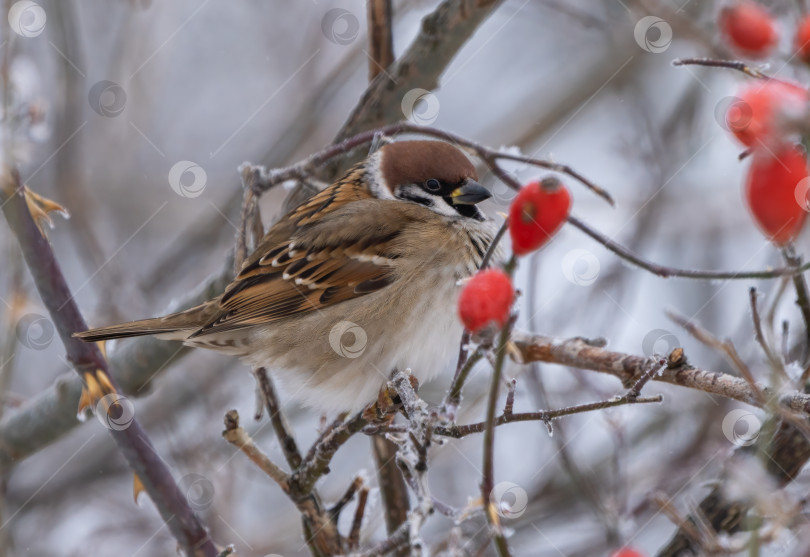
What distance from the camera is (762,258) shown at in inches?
149

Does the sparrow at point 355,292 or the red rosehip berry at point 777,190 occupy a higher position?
the sparrow at point 355,292

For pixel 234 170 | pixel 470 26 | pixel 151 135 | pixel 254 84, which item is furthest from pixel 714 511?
pixel 254 84

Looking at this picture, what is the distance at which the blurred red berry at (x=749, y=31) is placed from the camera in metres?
1.62

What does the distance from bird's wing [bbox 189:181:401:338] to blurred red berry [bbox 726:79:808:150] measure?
1.69 meters

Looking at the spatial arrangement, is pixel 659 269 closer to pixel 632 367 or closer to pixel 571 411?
pixel 632 367

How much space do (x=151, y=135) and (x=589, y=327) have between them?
3263mm

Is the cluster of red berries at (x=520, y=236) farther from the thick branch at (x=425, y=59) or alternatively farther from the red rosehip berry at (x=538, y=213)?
the thick branch at (x=425, y=59)

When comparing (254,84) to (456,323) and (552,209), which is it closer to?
(456,323)

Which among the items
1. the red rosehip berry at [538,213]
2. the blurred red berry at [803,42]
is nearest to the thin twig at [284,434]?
the red rosehip berry at [538,213]

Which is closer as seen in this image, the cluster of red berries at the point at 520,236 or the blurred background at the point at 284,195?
the cluster of red berries at the point at 520,236

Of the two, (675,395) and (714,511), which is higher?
(675,395)

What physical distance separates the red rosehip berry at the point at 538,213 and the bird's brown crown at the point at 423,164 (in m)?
1.86

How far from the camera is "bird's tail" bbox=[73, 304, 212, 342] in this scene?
2.72m

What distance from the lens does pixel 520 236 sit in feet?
4.26
